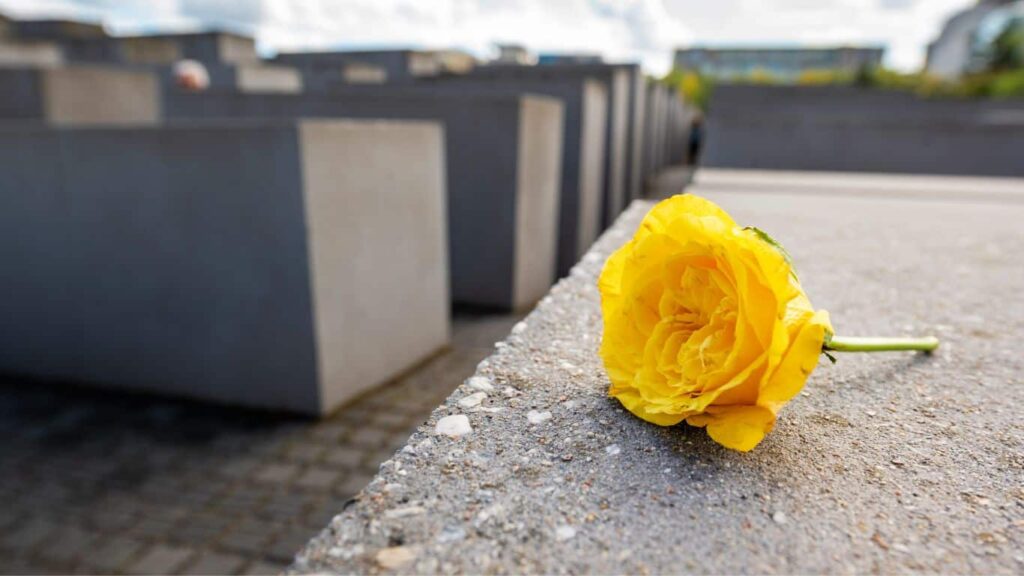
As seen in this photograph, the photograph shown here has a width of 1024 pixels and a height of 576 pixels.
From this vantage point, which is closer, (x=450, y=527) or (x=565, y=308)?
(x=450, y=527)

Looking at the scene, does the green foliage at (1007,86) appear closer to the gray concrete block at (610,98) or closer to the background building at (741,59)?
the gray concrete block at (610,98)

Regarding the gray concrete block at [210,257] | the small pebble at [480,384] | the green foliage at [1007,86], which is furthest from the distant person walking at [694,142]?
the small pebble at [480,384]

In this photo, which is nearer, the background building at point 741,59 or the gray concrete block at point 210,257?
the gray concrete block at point 210,257

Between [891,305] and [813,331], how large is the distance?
38.5 inches

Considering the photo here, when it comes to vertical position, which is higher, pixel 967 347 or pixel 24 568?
pixel 967 347

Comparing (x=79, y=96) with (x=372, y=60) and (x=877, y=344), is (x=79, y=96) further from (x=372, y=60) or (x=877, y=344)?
(x=372, y=60)

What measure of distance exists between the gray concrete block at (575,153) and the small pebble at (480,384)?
792 cm

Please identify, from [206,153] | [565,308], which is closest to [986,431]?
[565,308]

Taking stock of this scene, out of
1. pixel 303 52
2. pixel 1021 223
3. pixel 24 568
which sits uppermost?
pixel 303 52

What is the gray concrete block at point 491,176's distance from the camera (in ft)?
24.0

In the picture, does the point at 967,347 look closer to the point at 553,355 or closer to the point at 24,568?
the point at 553,355

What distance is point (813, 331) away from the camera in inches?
35.4

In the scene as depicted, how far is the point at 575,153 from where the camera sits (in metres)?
8.91

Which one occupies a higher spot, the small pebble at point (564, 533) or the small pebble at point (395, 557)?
the small pebble at point (564, 533)
